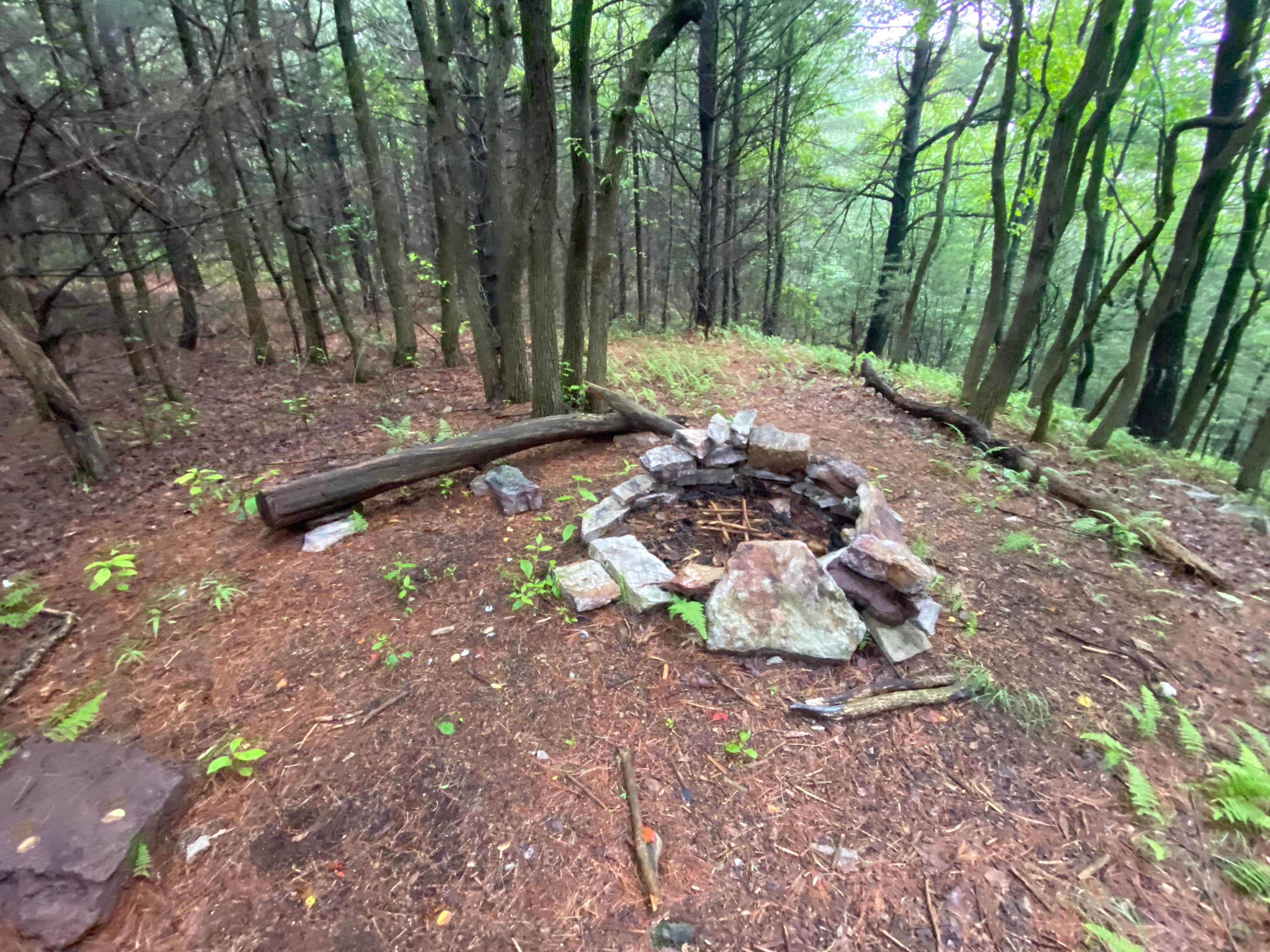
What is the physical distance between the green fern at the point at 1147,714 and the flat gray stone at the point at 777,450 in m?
2.57

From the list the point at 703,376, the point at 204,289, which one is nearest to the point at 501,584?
the point at 703,376

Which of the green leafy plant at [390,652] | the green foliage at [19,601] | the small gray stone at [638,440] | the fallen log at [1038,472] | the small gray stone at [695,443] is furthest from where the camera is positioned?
the small gray stone at [638,440]

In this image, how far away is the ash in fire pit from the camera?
10.9 feet

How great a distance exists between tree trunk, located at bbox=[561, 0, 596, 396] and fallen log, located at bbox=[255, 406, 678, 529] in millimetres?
747

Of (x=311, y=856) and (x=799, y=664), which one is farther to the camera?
(x=799, y=664)

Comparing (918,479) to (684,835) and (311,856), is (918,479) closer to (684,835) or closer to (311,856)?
(684,835)

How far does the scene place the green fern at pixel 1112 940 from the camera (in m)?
1.96

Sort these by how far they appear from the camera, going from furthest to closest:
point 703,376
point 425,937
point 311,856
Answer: point 703,376, point 311,856, point 425,937

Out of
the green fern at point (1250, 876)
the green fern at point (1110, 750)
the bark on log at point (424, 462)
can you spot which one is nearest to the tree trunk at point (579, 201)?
the bark on log at point (424, 462)

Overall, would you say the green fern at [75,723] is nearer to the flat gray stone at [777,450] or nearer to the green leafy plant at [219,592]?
the green leafy plant at [219,592]

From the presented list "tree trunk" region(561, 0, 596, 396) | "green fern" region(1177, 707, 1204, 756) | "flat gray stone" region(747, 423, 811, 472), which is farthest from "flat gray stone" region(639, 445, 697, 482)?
"green fern" region(1177, 707, 1204, 756)

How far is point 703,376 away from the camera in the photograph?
342 inches

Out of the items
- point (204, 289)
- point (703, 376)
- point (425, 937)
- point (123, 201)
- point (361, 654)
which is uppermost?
point (123, 201)

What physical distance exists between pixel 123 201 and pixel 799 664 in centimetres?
802
